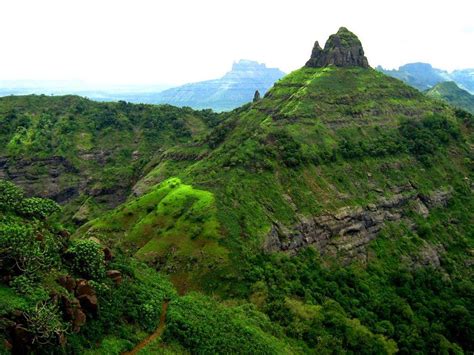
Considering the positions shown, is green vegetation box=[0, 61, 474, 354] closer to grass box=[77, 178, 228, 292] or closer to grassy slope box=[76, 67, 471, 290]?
grass box=[77, 178, 228, 292]

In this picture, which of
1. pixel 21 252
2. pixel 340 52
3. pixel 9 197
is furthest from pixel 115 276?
pixel 340 52

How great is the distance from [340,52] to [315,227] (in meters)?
78.0

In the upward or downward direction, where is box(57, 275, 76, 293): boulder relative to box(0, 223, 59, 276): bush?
downward

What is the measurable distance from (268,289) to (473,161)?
277 feet

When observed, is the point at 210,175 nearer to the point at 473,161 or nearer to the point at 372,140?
the point at 372,140

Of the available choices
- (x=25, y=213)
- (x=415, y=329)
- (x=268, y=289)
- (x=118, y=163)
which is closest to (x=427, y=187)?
(x=415, y=329)

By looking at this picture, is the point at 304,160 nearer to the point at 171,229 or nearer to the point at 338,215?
the point at 338,215

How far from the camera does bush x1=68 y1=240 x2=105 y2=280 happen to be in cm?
4488

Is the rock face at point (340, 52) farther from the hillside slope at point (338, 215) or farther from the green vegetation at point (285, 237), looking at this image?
the green vegetation at point (285, 237)

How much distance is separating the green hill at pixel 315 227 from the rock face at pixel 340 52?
6.07 metres

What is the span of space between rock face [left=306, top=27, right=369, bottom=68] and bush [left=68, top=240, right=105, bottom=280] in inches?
4536

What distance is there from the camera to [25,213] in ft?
153

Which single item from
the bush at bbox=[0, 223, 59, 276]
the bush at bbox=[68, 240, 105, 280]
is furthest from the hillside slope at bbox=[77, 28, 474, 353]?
the bush at bbox=[0, 223, 59, 276]

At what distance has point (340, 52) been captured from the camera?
14300 centimetres
